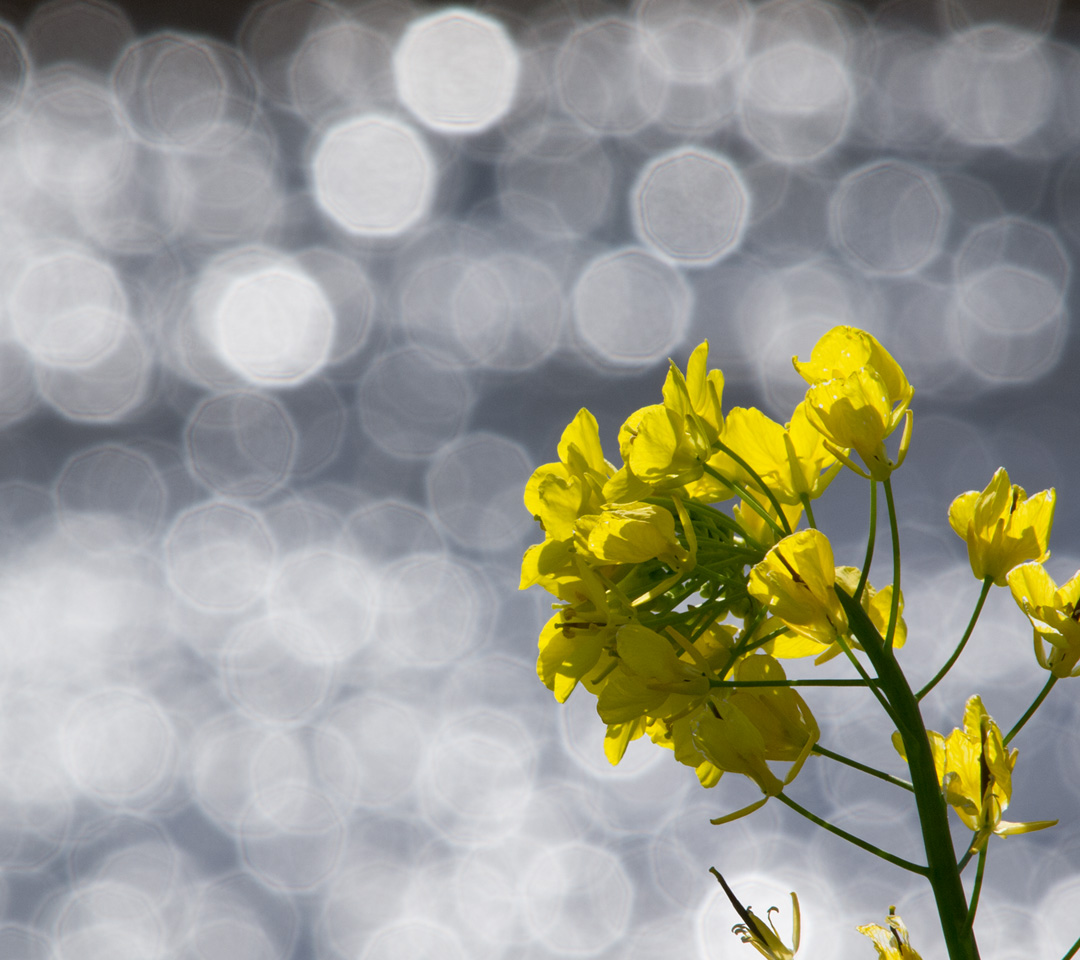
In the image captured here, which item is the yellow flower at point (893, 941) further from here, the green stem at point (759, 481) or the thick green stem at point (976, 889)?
the green stem at point (759, 481)

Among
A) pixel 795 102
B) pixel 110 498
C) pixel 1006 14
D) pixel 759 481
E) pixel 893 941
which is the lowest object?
pixel 110 498

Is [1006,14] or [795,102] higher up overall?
[1006,14]

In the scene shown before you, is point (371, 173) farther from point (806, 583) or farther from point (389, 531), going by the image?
point (806, 583)

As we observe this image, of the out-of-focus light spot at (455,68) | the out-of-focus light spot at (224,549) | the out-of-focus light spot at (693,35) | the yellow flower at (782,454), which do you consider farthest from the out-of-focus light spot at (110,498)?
the yellow flower at (782,454)

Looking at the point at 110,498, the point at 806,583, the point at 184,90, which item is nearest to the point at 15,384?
the point at 110,498

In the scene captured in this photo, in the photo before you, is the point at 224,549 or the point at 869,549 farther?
the point at 224,549

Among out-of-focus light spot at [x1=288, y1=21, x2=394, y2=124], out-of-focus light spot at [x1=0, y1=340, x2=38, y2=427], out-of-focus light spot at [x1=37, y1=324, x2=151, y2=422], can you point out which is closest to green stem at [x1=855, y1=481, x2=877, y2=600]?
out-of-focus light spot at [x1=288, y1=21, x2=394, y2=124]
